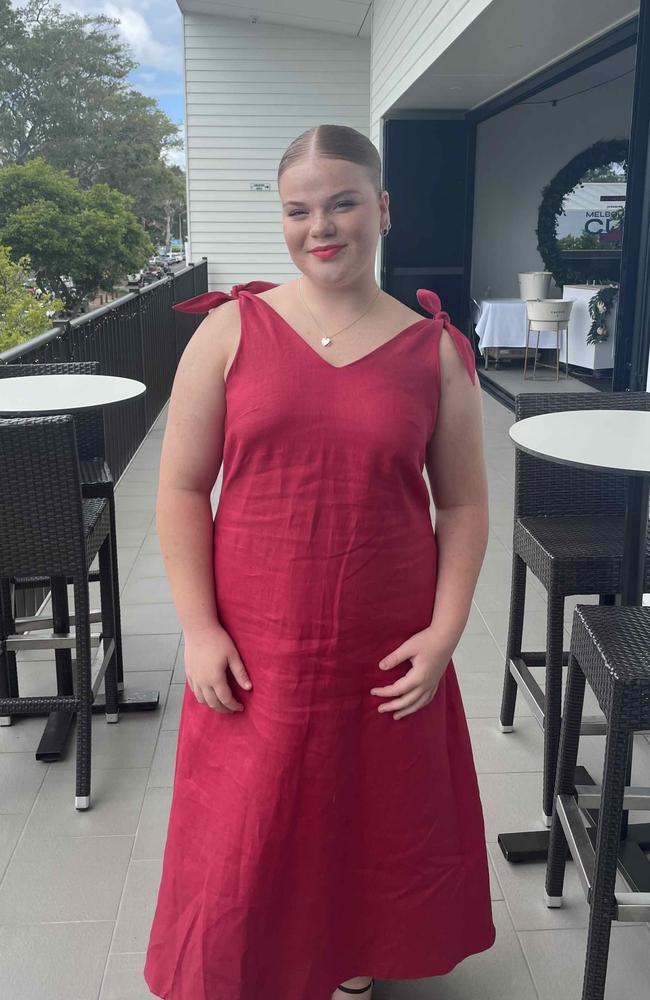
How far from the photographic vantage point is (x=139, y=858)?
2324mm

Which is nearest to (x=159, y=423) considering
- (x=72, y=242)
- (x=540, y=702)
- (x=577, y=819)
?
(x=540, y=702)

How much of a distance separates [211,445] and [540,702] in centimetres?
151

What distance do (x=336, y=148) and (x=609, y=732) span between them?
1062 mm

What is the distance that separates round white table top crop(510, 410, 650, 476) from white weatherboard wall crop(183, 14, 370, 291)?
11144 mm

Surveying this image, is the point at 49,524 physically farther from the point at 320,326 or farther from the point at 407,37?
the point at 407,37

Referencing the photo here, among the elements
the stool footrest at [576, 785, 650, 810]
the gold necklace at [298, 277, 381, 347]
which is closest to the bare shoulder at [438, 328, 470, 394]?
the gold necklace at [298, 277, 381, 347]

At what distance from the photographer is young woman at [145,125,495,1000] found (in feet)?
4.58

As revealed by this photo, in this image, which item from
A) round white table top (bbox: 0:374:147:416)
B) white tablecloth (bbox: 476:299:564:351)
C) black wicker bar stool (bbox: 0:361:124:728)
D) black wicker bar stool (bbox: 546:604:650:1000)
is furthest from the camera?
white tablecloth (bbox: 476:299:564:351)

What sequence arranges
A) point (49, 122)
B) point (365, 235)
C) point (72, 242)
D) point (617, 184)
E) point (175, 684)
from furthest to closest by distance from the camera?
1. point (49, 122)
2. point (72, 242)
3. point (617, 184)
4. point (175, 684)
5. point (365, 235)

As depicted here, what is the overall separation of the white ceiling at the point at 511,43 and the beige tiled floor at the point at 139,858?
358cm

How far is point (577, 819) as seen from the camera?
1999 mm

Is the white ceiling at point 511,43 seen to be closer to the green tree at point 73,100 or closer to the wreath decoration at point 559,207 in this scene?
the wreath decoration at point 559,207

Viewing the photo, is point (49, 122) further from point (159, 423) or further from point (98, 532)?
point (98, 532)

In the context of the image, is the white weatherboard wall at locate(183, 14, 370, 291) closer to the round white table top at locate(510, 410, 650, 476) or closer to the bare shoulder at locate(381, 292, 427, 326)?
the round white table top at locate(510, 410, 650, 476)
